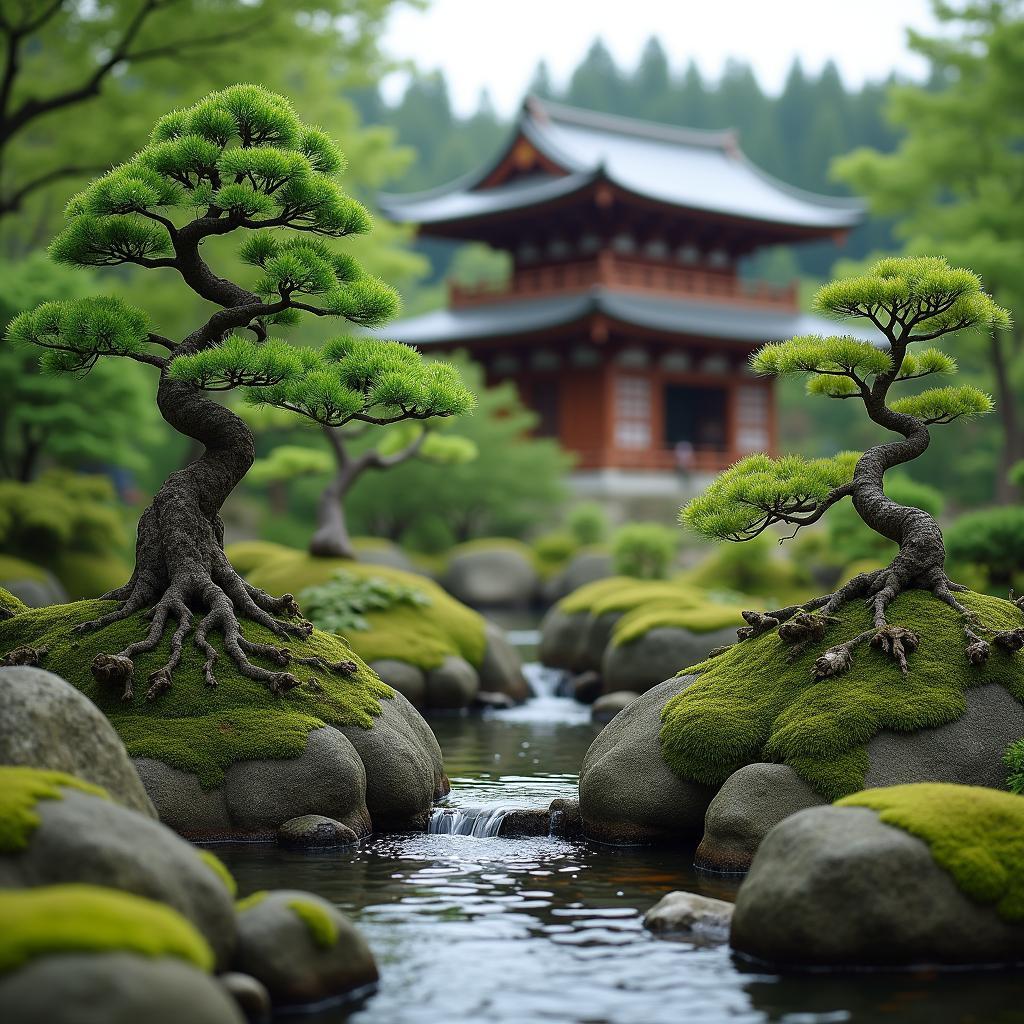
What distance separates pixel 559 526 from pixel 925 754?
3111 centimetres

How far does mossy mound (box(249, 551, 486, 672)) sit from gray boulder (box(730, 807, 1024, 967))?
1043 cm

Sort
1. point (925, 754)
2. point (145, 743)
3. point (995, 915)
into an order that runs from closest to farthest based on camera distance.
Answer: point (995, 915) < point (925, 754) < point (145, 743)

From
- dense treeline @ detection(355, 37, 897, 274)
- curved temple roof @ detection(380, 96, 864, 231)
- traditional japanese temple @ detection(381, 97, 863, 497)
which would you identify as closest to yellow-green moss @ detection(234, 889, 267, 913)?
traditional japanese temple @ detection(381, 97, 863, 497)

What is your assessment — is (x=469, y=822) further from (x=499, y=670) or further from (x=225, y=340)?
(x=499, y=670)

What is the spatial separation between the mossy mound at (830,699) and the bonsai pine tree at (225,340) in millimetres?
3023

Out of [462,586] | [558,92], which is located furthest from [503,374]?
[558,92]

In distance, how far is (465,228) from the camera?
45094 millimetres

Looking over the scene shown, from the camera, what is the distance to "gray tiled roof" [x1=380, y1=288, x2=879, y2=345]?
40.2 meters

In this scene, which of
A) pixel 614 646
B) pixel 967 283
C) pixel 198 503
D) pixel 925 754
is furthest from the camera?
pixel 614 646

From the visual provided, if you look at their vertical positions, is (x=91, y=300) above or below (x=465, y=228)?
below

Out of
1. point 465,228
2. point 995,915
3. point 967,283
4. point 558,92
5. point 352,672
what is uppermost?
point 558,92

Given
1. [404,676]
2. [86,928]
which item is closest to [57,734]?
[86,928]

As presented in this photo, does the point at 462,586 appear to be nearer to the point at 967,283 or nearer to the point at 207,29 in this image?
the point at 207,29

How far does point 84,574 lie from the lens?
26.5m
